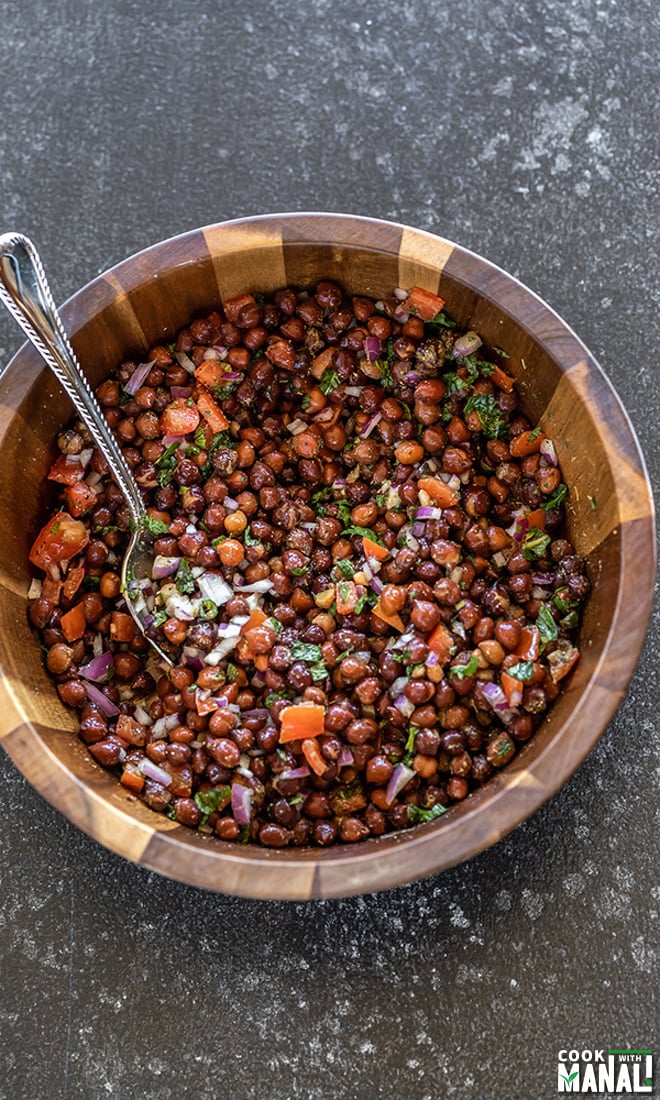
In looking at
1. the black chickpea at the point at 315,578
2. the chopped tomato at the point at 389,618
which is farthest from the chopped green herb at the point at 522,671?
the chopped tomato at the point at 389,618

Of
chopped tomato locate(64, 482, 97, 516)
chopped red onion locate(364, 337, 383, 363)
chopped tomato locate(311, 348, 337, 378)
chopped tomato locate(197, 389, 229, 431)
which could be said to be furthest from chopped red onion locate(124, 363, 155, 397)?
chopped red onion locate(364, 337, 383, 363)

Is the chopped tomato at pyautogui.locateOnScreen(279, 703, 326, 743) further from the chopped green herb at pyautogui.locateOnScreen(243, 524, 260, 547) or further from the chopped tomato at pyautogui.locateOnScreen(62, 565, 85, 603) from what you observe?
the chopped tomato at pyautogui.locateOnScreen(62, 565, 85, 603)

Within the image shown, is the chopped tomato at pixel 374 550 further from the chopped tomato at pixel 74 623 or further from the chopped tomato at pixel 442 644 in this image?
the chopped tomato at pixel 74 623

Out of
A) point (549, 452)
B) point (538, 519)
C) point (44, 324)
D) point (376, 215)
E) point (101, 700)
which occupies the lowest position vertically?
point (101, 700)

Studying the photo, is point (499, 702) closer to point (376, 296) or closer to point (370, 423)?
point (370, 423)

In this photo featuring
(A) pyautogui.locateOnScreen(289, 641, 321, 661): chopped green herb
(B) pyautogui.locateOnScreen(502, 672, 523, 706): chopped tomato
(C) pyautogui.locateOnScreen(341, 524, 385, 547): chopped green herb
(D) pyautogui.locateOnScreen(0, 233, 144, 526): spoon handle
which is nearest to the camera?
(D) pyautogui.locateOnScreen(0, 233, 144, 526): spoon handle

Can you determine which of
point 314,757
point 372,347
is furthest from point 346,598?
point 372,347
